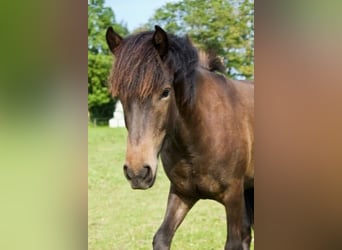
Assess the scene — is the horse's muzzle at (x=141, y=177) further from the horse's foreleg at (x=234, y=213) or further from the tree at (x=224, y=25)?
the tree at (x=224, y=25)

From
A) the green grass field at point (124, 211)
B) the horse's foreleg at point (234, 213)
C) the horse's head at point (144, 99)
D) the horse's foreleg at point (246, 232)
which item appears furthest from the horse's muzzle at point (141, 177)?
the horse's foreleg at point (246, 232)

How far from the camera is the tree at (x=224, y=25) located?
210 cm

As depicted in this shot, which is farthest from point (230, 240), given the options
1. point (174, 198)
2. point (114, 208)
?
point (114, 208)

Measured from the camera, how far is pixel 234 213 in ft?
6.91

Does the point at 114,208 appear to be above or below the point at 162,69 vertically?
below

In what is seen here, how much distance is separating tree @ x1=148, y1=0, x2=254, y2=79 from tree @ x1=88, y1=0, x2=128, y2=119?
20 centimetres

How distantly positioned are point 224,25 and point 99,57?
575mm

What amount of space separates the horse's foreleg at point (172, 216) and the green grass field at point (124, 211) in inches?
0.9

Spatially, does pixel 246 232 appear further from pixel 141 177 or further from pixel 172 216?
pixel 141 177

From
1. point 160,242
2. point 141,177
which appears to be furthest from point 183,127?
point 160,242
